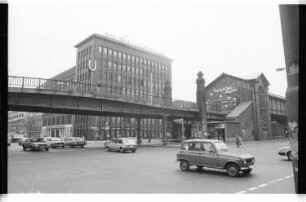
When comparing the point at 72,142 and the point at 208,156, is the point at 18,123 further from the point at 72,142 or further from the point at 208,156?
the point at 208,156

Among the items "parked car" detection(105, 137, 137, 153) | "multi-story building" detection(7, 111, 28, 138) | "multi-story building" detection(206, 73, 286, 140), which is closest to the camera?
"parked car" detection(105, 137, 137, 153)

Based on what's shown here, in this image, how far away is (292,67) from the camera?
381 cm

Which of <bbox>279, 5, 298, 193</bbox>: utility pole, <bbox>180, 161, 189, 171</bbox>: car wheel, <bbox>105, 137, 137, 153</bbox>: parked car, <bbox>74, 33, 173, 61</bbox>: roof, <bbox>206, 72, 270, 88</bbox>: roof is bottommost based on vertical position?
<bbox>105, 137, 137, 153</bbox>: parked car

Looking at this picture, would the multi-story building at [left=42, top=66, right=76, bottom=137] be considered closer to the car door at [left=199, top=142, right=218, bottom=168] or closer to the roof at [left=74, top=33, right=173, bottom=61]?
the roof at [left=74, top=33, right=173, bottom=61]

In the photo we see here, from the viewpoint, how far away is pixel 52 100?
26.3 metres

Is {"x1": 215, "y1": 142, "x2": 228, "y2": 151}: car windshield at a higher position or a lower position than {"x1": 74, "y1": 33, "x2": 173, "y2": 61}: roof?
lower

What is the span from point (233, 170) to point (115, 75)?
65990 mm

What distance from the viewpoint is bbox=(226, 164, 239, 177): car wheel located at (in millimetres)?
11074

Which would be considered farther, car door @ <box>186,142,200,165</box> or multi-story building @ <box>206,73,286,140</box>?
multi-story building @ <box>206,73,286,140</box>

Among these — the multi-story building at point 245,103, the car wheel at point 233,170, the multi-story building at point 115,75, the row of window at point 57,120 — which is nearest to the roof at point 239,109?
the multi-story building at point 245,103

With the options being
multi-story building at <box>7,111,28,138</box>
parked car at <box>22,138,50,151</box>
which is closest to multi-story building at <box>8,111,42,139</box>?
multi-story building at <box>7,111,28,138</box>

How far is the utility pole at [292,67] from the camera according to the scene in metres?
3.60
